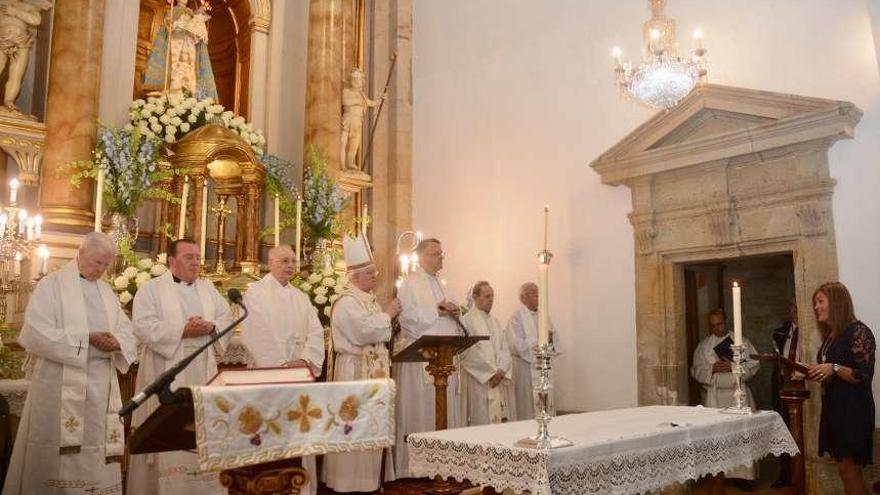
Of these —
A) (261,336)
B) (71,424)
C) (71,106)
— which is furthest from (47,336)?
(71,106)

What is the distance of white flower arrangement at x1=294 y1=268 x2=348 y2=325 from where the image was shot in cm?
684

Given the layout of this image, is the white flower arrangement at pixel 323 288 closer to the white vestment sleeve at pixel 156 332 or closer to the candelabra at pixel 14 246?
the white vestment sleeve at pixel 156 332

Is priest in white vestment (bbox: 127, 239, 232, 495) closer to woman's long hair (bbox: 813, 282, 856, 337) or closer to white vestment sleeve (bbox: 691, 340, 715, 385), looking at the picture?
woman's long hair (bbox: 813, 282, 856, 337)

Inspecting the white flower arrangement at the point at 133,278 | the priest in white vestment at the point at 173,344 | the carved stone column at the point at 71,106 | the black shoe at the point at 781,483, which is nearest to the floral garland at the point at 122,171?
the carved stone column at the point at 71,106

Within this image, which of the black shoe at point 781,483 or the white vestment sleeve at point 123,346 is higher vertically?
the white vestment sleeve at point 123,346

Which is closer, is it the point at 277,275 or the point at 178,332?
the point at 178,332

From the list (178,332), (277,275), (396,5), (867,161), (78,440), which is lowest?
(78,440)

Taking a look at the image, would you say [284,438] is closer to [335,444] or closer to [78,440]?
[335,444]

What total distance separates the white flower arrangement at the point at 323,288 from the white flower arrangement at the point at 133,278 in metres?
1.36

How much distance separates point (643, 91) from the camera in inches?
267

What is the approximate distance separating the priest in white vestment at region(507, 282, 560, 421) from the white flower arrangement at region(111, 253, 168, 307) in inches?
150

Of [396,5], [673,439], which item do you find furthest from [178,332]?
[396,5]

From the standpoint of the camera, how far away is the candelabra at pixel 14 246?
575cm

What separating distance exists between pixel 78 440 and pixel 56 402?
9.9 inches
